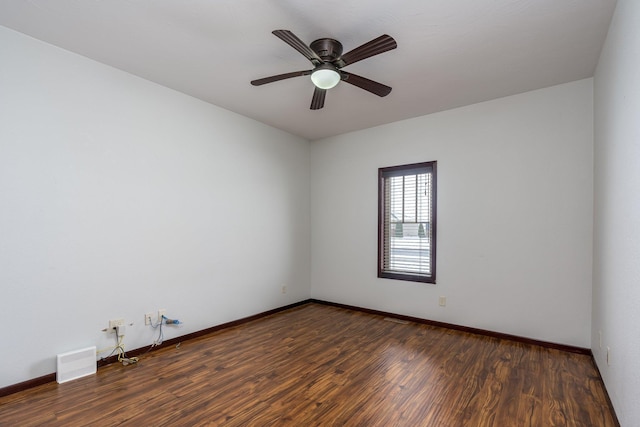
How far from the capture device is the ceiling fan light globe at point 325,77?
7.91ft

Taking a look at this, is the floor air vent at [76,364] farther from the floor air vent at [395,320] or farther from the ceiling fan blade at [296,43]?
the floor air vent at [395,320]

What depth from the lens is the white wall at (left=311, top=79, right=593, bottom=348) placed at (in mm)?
3170

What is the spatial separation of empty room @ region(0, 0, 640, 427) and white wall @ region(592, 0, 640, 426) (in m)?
0.03

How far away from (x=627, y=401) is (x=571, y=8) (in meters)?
2.52

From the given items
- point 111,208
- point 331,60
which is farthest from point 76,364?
point 331,60

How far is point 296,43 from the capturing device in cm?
209

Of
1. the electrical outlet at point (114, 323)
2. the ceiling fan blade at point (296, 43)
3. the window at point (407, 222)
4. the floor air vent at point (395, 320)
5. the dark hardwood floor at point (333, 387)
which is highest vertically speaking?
the ceiling fan blade at point (296, 43)

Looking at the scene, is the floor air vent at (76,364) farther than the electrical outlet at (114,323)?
No

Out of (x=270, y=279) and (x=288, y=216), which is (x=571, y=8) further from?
(x=270, y=279)

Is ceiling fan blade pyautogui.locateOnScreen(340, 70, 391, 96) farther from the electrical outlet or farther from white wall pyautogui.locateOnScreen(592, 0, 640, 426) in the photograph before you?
the electrical outlet

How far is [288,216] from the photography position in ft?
16.2

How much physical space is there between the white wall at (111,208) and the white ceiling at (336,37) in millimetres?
353

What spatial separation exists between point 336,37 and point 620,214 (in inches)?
92.2

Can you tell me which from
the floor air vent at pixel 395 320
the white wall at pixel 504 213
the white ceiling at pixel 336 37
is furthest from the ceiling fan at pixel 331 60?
the floor air vent at pixel 395 320
